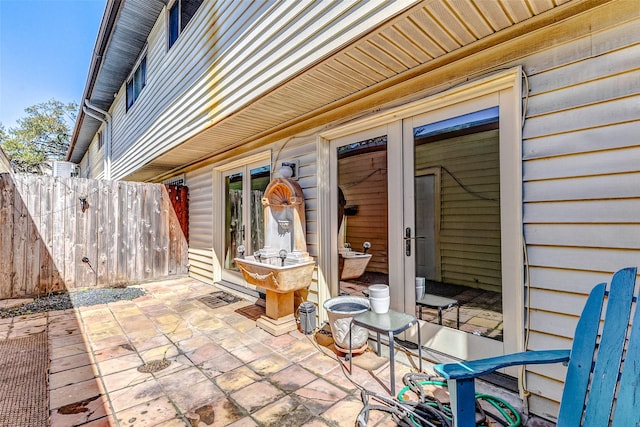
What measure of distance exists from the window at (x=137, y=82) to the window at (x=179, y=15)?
148 cm

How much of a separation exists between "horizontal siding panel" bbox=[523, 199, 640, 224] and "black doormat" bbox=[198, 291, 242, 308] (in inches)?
156

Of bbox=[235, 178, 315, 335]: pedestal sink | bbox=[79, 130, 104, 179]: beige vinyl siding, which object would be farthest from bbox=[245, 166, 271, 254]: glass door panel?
bbox=[79, 130, 104, 179]: beige vinyl siding

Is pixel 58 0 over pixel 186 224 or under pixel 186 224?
over

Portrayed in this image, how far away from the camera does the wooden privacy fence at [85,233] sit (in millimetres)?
4551

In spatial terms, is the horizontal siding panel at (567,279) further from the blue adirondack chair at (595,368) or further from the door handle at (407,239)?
the door handle at (407,239)

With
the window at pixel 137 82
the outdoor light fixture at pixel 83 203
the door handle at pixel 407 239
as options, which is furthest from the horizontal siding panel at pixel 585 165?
the window at pixel 137 82

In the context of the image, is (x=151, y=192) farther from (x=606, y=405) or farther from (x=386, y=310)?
(x=606, y=405)

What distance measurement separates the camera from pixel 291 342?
2.98 metres

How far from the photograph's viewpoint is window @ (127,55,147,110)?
21.0 ft

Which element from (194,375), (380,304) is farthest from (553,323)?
(194,375)

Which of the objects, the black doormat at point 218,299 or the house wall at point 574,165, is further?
the black doormat at point 218,299

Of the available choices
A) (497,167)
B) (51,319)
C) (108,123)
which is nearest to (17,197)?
(51,319)

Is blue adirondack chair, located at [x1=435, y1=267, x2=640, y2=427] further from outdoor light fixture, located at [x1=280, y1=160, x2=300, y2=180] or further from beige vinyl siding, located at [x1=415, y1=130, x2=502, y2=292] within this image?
outdoor light fixture, located at [x1=280, y1=160, x2=300, y2=180]

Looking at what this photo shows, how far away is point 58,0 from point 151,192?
7031 mm
